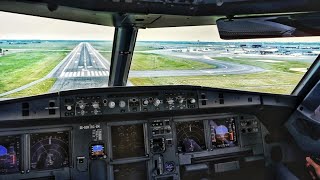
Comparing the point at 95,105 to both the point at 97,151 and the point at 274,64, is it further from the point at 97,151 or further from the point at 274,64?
the point at 274,64

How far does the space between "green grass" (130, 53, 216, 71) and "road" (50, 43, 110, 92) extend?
1.12 feet

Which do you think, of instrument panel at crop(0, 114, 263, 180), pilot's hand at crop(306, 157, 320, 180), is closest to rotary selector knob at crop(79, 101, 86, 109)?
instrument panel at crop(0, 114, 263, 180)

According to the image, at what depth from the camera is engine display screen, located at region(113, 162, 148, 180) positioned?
11.7 feet

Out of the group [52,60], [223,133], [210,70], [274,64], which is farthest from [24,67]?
[274,64]

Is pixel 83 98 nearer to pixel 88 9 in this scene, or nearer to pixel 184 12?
pixel 88 9

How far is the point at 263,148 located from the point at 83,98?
2.19 m

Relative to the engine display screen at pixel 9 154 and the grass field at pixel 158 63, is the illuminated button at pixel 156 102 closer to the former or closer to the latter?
the grass field at pixel 158 63

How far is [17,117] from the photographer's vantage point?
3117 mm

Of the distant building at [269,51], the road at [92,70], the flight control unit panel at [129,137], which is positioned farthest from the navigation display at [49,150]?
the distant building at [269,51]

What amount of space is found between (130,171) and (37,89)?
1.29 meters

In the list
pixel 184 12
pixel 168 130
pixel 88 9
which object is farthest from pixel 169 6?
pixel 168 130

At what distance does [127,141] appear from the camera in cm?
361

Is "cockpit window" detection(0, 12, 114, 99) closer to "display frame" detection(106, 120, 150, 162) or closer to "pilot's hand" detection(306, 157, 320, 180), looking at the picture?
"display frame" detection(106, 120, 150, 162)

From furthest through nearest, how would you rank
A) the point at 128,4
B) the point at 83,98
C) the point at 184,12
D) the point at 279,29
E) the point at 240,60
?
1. the point at 240,60
2. the point at 83,98
3. the point at 184,12
4. the point at 128,4
5. the point at 279,29
